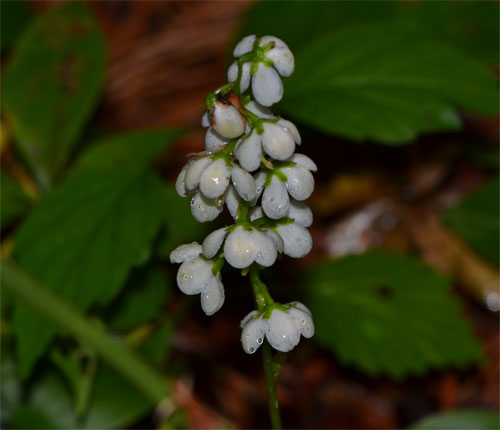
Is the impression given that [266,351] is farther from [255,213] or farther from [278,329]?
[255,213]

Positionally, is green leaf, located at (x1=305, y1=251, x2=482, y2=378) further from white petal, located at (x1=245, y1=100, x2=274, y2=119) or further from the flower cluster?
white petal, located at (x1=245, y1=100, x2=274, y2=119)

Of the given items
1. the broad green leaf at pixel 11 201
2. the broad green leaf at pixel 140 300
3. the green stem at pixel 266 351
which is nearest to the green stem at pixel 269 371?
the green stem at pixel 266 351

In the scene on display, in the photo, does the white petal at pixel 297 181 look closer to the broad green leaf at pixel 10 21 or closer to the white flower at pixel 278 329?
the white flower at pixel 278 329

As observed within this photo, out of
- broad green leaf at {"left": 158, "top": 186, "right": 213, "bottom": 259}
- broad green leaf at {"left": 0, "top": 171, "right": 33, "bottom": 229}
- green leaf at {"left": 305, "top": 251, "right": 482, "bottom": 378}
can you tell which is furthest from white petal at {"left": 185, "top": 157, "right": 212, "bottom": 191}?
green leaf at {"left": 305, "top": 251, "right": 482, "bottom": 378}

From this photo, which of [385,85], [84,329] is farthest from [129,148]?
[385,85]

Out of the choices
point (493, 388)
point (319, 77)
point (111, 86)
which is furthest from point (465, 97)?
point (111, 86)

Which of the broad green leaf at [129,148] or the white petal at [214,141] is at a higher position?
the broad green leaf at [129,148]
